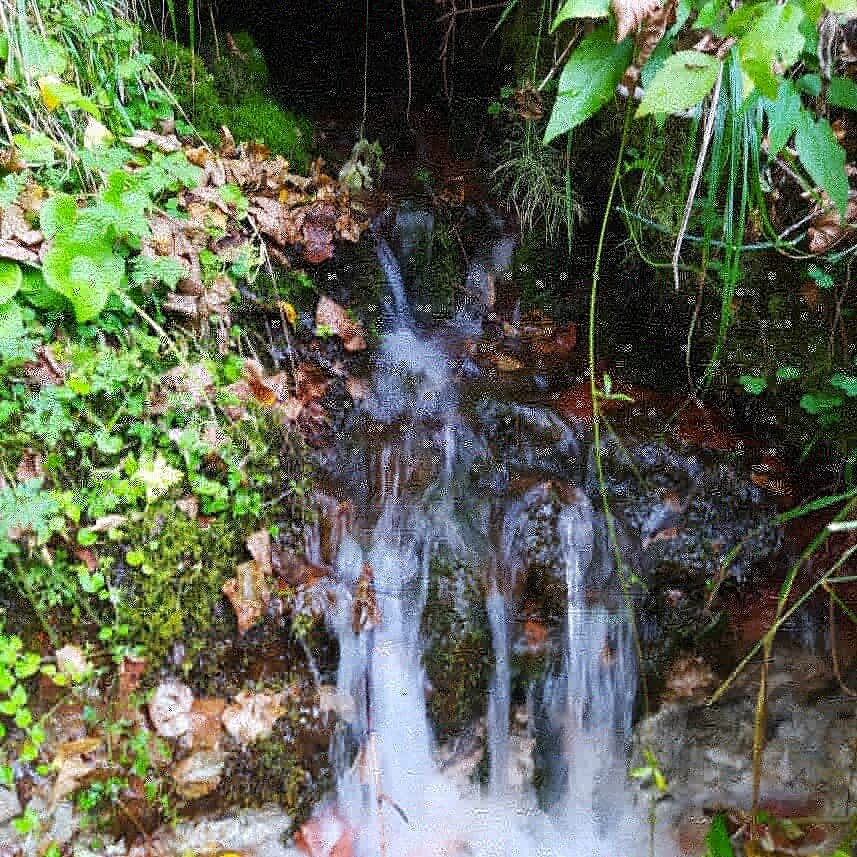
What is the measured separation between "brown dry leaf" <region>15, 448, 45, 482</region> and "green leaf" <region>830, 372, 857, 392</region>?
2.90m

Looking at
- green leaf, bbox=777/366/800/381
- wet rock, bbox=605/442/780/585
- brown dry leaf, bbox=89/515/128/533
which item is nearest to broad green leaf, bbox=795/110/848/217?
green leaf, bbox=777/366/800/381

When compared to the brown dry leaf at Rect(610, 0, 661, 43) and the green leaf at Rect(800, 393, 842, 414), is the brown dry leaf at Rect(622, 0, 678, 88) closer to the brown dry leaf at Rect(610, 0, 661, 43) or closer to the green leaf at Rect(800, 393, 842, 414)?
the brown dry leaf at Rect(610, 0, 661, 43)

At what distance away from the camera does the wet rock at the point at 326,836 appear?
8.13ft

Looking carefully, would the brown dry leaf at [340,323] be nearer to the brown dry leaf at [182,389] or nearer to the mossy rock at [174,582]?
the brown dry leaf at [182,389]

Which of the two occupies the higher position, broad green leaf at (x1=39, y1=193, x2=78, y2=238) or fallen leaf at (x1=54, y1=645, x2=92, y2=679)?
broad green leaf at (x1=39, y1=193, x2=78, y2=238)

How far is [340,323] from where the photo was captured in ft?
11.1

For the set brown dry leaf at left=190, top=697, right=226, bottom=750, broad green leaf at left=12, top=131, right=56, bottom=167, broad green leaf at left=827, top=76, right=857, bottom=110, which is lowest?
brown dry leaf at left=190, top=697, right=226, bottom=750

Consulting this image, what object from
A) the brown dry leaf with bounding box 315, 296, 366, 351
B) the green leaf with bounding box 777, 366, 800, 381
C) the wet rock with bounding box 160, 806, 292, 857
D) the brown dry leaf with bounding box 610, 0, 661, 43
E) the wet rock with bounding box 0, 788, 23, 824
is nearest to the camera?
the brown dry leaf with bounding box 610, 0, 661, 43

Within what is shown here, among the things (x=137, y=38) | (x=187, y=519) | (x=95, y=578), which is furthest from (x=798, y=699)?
(x=137, y=38)

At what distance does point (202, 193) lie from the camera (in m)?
3.02

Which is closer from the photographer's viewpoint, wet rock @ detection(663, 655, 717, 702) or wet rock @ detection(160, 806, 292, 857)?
wet rock @ detection(160, 806, 292, 857)

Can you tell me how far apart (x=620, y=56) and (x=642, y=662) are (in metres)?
2.18

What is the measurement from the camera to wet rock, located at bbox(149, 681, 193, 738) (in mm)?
2336

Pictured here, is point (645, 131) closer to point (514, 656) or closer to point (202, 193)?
point (202, 193)
